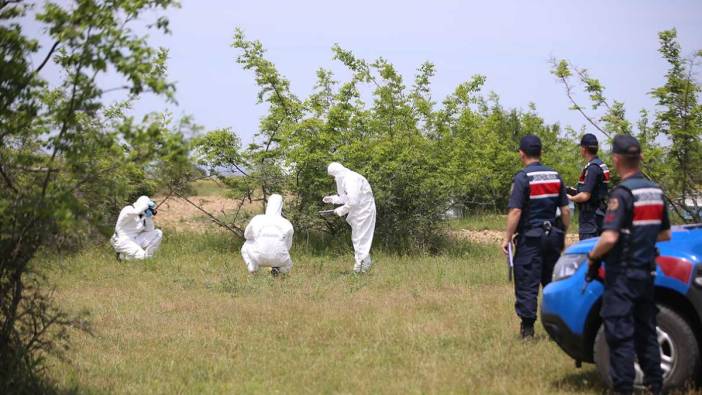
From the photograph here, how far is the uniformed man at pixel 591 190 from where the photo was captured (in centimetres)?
1044

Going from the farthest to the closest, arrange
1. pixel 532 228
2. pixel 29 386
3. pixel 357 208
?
pixel 357 208, pixel 532 228, pixel 29 386

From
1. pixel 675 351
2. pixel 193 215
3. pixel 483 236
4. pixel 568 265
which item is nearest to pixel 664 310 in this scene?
pixel 675 351

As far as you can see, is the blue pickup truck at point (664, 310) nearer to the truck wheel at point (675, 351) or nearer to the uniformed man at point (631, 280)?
the truck wheel at point (675, 351)

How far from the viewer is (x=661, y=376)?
228 inches

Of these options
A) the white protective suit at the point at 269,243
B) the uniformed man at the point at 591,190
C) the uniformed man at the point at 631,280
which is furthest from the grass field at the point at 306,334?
the uniformed man at the point at 591,190

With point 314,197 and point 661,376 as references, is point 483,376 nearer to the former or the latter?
point 661,376

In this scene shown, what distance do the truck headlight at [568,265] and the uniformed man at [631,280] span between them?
2.63 ft

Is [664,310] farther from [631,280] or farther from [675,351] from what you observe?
[631,280]

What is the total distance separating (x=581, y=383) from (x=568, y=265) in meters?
0.98

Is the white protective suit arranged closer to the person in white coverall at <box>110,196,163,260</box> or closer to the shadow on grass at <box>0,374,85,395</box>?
the person in white coverall at <box>110,196,163,260</box>

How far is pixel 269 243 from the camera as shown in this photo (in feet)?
46.2

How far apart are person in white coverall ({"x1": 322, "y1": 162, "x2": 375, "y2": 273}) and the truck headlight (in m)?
8.38

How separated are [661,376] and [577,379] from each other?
54.9 inches

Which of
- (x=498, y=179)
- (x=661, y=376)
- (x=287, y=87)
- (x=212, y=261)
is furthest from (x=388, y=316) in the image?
(x=498, y=179)
